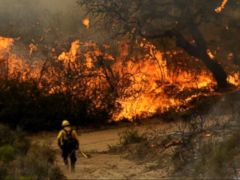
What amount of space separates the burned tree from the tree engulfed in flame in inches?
47.4

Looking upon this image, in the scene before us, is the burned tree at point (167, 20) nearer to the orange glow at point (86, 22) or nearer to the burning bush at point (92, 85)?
the orange glow at point (86, 22)

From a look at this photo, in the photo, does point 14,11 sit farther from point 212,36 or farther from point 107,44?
point 212,36

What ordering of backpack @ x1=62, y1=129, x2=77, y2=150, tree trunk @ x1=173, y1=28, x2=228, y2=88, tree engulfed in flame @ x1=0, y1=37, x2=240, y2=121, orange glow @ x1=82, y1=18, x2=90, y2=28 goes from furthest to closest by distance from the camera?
1. orange glow @ x1=82, y1=18, x2=90, y2=28
2. tree trunk @ x1=173, y1=28, x2=228, y2=88
3. tree engulfed in flame @ x1=0, y1=37, x2=240, y2=121
4. backpack @ x1=62, y1=129, x2=77, y2=150

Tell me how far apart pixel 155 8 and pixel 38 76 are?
7.74m

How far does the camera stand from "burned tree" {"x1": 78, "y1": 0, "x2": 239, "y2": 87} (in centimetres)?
2994

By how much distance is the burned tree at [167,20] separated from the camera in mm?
29938

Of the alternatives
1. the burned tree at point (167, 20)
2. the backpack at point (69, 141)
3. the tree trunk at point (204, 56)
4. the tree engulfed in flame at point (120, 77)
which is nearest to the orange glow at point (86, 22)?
the burned tree at point (167, 20)

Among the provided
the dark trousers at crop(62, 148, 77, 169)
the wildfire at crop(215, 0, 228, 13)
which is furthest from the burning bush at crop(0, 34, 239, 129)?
the dark trousers at crop(62, 148, 77, 169)

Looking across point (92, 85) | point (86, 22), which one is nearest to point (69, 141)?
point (92, 85)

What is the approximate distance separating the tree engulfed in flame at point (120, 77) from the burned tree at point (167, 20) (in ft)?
3.95

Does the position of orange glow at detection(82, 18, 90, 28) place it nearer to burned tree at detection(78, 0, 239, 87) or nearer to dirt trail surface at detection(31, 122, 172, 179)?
burned tree at detection(78, 0, 239, 87)

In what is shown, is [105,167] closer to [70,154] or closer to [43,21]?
[70,154]

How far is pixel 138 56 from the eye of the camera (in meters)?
32.1

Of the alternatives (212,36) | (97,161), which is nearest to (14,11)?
(212,36)
